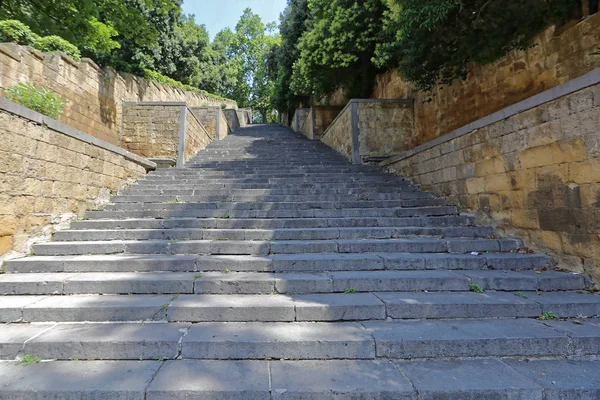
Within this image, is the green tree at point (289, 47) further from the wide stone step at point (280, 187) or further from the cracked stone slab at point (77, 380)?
the cracked stone slab at point (77, 380)

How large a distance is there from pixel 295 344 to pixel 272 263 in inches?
51.7

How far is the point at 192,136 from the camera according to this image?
983 cm

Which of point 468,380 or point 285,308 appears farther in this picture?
point 285,308

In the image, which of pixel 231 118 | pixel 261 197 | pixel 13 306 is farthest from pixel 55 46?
pixel 231 118

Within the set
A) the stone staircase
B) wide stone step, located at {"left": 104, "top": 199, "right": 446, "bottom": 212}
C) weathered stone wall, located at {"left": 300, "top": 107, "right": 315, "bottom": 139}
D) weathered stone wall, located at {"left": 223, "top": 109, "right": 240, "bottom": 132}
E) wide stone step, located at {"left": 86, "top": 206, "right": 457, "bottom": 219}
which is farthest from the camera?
weathered stone wall, located at {"left": 223, "top": 109, "right": 240, "bottom": 132}

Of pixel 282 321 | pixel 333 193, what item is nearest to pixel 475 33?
pixel 333 193

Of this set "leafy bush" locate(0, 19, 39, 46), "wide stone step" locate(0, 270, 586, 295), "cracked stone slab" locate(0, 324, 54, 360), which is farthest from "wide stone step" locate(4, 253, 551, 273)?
"leafy bush" locate(0, 19, 39, 46)

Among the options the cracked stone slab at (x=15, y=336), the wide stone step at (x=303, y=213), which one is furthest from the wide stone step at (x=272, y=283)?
the wide stone step at (x=303, y=213)

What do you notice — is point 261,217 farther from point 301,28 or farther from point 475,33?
point 301,28

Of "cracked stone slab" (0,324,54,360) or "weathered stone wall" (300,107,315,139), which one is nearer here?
"cracked stone slab" (0,324,54,360)

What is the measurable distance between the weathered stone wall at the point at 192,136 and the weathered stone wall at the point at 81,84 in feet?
6.61

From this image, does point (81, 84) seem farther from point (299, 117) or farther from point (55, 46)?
point (299, 117)

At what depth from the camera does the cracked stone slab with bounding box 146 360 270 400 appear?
1.71 meters

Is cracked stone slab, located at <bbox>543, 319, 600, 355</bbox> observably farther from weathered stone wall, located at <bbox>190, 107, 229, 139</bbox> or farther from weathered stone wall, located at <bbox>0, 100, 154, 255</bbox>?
weathered stone wall, located at <bbox>190, 107, 229, 139</bbox>
